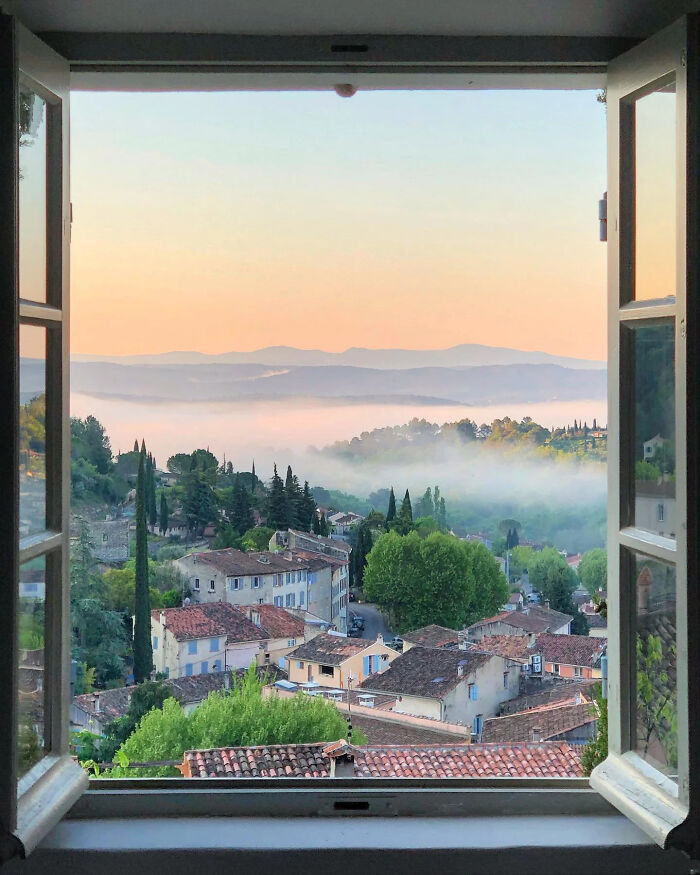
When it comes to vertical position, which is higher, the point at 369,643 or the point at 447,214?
the point at 447,214

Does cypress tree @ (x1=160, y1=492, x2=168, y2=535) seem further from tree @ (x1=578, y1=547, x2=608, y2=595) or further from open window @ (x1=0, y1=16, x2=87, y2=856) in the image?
tree @ (x1=578, y1=547, x2=608, y2=595)

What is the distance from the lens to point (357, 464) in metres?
1.76

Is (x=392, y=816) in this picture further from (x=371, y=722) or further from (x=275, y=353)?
(x=275, y=353)

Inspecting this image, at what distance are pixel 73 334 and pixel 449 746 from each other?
1201 mm

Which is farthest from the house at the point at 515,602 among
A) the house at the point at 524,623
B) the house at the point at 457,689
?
the house at the point at 457,689

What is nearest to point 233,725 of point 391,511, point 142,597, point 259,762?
point 259,762

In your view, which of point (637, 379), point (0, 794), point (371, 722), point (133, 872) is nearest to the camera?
point (0, 794)

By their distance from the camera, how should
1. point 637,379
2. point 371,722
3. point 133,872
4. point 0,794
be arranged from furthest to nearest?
point 371,722 → point 637,379 → point 133,872 → point 0,794

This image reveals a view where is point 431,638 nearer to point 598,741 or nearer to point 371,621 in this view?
point 371,621

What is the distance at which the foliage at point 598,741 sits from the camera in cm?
171

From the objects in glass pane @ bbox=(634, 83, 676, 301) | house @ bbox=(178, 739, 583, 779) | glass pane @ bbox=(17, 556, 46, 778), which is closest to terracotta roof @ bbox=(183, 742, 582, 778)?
house @ bbox=(178, 739, 583, 779)

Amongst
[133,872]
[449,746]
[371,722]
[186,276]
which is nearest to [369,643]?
[371,722]

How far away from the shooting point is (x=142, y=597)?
5.69ft

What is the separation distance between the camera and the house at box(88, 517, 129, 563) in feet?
5.69
